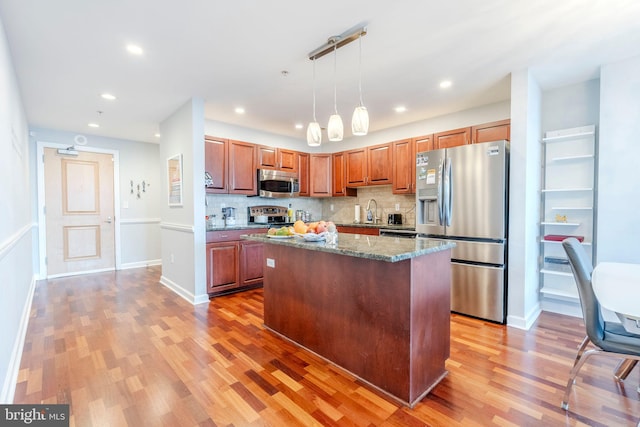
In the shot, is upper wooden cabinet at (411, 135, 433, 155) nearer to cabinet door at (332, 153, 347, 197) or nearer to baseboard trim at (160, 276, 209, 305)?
cabinet door at (332, 153, 347, 197)

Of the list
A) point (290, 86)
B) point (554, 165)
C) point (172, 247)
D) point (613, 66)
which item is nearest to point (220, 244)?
point (172, 247)

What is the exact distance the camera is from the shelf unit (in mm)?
3121

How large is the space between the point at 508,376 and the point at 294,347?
1606 millimetres

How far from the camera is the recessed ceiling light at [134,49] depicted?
2.38 metres

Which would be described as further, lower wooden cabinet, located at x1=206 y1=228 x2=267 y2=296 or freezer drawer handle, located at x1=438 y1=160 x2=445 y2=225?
lower wooden cabinet, located at x1=206 y1=228 x2=267 y2=296

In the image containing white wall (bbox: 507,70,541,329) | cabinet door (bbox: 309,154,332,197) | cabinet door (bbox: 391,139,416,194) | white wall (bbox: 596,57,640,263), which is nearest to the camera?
white wall (bbox: 596,57,640,263)

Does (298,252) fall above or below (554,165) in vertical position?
below

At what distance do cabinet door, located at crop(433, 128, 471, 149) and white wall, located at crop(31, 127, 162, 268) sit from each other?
16.0 feet

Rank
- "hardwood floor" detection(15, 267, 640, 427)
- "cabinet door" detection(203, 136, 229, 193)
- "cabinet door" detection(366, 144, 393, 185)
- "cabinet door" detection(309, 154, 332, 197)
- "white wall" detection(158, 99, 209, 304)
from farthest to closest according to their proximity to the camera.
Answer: "cabinet door" detection(309, 154, 332, 197), "cabinet door" detection(366, 144, 393, 185), "cabinet door" detection(203, 136, 229, 193), "white wall" detection(158, 99, 209, 304), "hardwood floor" detection(15, 267, 640, 427)

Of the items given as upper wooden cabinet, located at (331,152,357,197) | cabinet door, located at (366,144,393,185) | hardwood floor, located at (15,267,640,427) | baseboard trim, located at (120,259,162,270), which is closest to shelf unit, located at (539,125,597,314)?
hardwood floor, located at (15,267,640,427)

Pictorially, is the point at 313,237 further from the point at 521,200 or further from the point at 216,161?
the point at 216,161

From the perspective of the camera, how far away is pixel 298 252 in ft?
8.02

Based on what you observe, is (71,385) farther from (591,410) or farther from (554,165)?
(554,165)

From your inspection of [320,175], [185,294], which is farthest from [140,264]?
[320,175]
